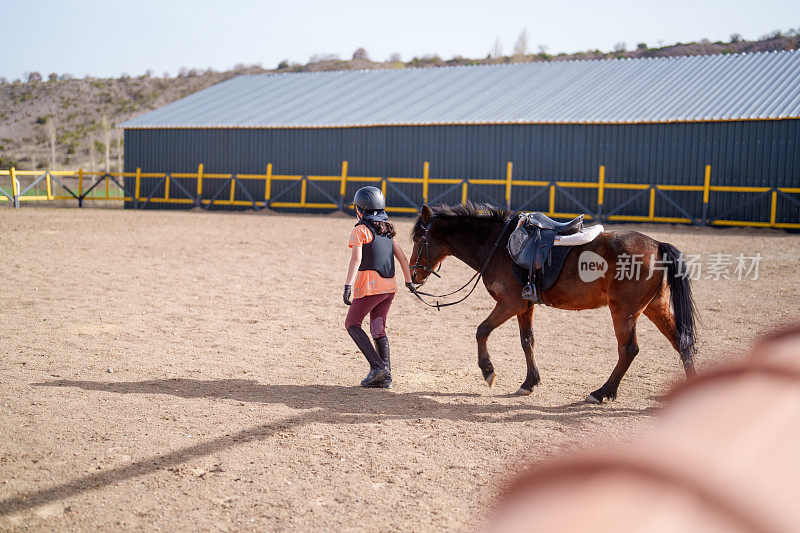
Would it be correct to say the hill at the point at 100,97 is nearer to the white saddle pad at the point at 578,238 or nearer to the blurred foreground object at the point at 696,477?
the white saddle pad at the point at 578,238

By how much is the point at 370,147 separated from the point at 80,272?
18.0m

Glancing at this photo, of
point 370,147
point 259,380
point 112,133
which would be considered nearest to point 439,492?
point 259,380

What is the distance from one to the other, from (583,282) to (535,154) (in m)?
20.9

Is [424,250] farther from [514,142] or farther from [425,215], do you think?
[514,142]

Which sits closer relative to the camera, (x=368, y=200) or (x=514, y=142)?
(x=368, y=200)

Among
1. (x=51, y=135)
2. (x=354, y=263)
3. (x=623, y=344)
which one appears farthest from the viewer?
(x=51, y=135)

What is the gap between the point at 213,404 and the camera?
5.70m

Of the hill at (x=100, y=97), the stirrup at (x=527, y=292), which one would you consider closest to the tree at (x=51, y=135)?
the hill at (x=100, y=97)

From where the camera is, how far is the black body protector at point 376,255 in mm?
6453

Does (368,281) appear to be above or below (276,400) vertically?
above

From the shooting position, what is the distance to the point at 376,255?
255 inches

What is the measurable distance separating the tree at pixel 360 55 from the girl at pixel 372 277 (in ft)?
241

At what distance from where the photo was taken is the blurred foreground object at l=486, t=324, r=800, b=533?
846 mm

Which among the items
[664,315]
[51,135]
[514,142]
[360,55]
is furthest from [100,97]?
[664,315]
